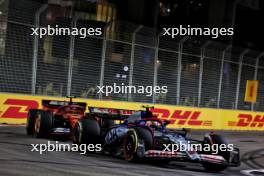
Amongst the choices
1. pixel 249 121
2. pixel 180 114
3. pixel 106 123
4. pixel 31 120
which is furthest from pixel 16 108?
pixel 249 121

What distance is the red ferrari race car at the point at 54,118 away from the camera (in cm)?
1323

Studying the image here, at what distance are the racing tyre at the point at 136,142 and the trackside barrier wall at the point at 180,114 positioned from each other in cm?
820

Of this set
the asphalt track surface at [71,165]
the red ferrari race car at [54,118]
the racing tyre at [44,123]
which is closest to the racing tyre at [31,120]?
the red ferrari race car at [54,118]

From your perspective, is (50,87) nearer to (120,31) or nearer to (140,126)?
(120,31)

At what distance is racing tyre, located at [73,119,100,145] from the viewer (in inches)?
459

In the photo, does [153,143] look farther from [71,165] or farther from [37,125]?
[37,125]

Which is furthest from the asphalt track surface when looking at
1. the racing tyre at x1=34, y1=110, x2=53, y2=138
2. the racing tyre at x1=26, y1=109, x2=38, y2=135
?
the racing tyre at x1=26, y1=109, x2=38, y2=135

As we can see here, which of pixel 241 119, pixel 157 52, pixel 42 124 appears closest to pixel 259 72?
pixel 241 119

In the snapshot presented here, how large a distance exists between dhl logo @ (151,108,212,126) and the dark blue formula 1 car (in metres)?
10.0

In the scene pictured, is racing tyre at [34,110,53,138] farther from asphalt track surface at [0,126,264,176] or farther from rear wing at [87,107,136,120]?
rear wing at [87,107,136,120]

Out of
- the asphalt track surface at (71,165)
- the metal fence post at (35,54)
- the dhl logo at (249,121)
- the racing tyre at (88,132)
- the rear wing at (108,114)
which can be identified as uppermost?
the metal fence post at (35,54)

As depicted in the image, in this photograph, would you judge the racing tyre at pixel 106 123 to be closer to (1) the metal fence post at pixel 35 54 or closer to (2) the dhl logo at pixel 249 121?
Answer: (1) the metal fence post at pixel 35 54

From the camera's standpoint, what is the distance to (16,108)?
700 inches

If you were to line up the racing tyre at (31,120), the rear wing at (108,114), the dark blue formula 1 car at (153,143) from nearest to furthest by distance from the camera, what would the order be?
the dark blue formula 1 car at (153,143) < the rear wing at (108,114) < the racing tyre at (31,120)
